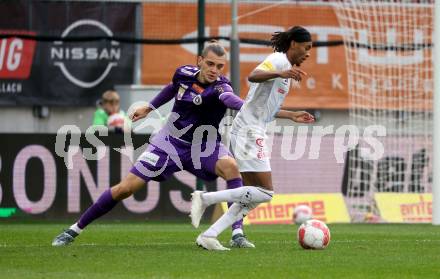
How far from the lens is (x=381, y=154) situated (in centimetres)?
2014

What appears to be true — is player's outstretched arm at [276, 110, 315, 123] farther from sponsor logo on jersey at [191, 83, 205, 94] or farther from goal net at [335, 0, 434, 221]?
goal net at [335, 0, 434, 221]

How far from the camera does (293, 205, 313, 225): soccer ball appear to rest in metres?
17.3

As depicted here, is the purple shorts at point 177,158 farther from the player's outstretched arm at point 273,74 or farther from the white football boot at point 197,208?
the player's outstretched arm at point 273,74

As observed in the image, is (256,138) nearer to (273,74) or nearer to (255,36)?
(273,74)

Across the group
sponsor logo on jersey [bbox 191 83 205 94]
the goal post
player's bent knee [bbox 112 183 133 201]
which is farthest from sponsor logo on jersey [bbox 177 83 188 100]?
the goal post

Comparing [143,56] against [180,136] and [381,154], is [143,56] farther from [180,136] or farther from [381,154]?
[180,136]

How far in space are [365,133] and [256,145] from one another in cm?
1050

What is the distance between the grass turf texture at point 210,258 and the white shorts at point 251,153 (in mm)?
771

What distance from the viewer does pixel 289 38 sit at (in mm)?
10266

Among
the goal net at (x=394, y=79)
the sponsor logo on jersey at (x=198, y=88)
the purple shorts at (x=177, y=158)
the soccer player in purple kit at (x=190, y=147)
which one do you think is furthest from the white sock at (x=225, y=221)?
the goal net at (x=394, y=79)

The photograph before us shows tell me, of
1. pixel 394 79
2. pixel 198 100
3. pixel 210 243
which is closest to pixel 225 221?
pixel 210 243

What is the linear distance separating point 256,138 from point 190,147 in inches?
35.5

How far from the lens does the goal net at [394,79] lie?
20.1m

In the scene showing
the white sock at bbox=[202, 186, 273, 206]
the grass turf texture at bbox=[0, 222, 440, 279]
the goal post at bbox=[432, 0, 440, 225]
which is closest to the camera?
the grass turf texture at bbox=[0, 222, 440, 279]
